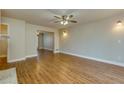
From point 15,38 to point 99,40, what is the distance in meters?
4.55

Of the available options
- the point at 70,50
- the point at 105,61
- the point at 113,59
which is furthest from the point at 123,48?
the point at 70,50

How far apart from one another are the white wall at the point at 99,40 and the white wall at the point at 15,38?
3681 millimetres

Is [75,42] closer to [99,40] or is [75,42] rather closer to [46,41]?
[99,40]

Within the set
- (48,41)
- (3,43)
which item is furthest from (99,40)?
(48,41)

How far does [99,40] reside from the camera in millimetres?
5363

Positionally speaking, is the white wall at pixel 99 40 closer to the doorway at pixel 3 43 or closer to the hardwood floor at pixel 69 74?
Result: the hardwood floor at pixel 69 74

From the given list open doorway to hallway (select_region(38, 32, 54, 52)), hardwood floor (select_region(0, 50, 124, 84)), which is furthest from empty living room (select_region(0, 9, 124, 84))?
open doorway to hallway (select_region(38, 32, 54, 52))

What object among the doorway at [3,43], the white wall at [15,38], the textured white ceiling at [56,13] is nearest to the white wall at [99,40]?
the textured white ceiling at [56,13]

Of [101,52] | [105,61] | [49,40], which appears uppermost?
[49,40]
